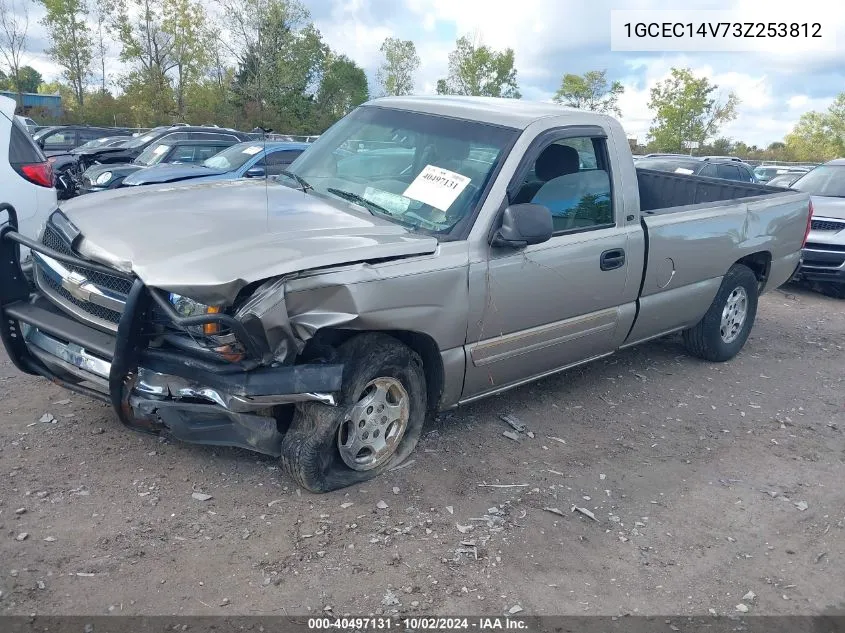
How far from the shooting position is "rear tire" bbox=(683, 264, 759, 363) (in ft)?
21.2

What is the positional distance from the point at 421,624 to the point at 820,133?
69.9 meters

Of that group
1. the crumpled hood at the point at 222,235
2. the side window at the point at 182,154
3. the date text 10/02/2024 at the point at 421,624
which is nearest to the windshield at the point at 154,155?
the side window at the point at 182,154

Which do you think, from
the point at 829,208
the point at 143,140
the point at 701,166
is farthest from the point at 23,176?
the point at 143,140

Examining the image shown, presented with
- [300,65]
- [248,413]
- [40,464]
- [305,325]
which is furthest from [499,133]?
[300,65]

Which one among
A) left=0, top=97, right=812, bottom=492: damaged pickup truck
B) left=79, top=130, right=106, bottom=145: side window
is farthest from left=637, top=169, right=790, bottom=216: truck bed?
left=79, top=130, right=106, bottom=145: side window

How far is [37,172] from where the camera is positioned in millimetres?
6461

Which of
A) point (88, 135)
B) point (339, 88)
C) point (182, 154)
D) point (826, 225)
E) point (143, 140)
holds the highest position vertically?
point (339, 88)

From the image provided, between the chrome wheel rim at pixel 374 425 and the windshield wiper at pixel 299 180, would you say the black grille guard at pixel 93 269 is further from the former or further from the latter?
the windshield wiper at pixel 299 180

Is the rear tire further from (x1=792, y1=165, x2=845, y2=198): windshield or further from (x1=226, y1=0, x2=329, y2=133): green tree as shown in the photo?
(x1=226, y1=0, x2=329, y2=133): green tree

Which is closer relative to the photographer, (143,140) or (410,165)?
(410,165)

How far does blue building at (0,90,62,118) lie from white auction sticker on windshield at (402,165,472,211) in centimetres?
3698

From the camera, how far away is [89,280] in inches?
150

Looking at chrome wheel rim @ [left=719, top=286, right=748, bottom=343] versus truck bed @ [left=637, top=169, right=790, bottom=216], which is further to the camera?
truck bed @ [left=637, top=169, right=790, bottom=216]

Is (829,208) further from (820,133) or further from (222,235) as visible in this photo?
(820,133)
